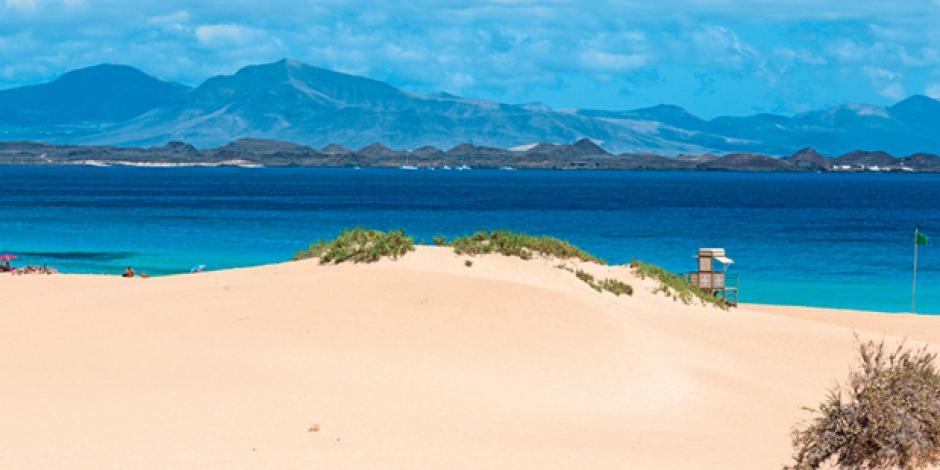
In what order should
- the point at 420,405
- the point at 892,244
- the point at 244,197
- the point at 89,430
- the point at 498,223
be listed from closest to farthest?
the point at 89,430 < the point at 420,405 < the point at 892,244 < the point at 498,223 < the point at 244,197

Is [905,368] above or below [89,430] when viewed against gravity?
above

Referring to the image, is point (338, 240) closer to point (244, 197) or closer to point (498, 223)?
point (498, 223)

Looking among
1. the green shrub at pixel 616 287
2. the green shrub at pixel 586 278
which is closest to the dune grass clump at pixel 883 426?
the green shrub at pixel 586 278

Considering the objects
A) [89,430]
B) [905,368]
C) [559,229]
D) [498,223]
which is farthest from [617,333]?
[498,223]

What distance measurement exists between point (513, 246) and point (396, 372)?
980 centimetres

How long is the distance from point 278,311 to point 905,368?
11.3m

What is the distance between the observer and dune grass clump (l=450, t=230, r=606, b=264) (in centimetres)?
2608

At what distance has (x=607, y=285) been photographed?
26.1m

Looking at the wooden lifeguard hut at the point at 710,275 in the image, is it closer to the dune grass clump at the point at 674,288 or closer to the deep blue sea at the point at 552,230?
the dune grass clump at the point at 674,288

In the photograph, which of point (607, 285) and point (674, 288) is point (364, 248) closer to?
point (607, 285)

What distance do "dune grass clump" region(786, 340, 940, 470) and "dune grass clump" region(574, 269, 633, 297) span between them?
520 inches

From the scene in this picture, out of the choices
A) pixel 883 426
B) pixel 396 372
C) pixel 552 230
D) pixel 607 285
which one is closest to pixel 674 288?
pixel 607 285

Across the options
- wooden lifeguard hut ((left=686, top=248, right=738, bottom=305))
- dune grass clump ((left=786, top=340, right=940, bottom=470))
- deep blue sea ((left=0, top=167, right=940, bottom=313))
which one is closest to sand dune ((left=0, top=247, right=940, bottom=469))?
dune grass clump ((left=786, top=340, right=940, bottom=470))

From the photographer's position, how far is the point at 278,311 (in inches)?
795
